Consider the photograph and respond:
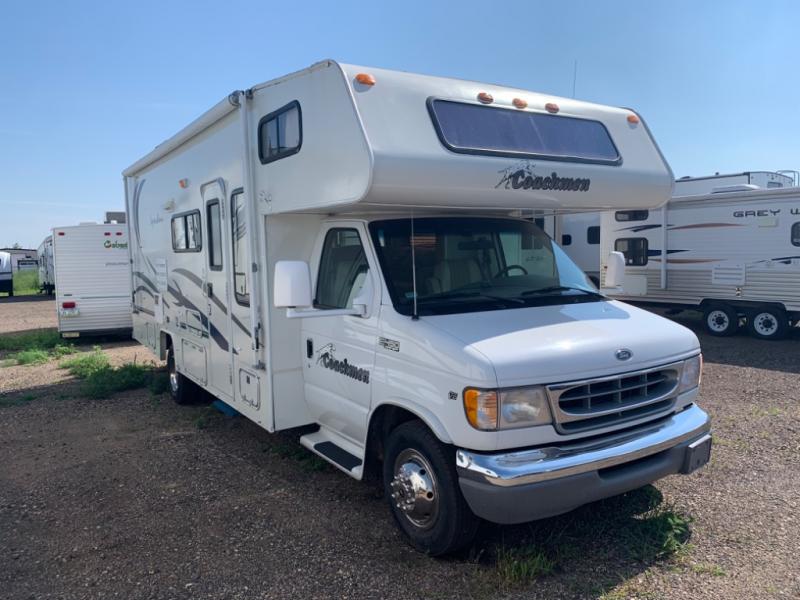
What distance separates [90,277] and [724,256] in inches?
506

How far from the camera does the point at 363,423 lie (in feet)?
14.3

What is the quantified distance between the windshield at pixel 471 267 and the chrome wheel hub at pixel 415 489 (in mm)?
927

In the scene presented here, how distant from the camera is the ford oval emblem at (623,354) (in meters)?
3.73

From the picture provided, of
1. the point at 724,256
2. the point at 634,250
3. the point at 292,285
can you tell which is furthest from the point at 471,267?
the point at 634,250

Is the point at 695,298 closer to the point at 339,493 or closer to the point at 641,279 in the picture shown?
the point at 641,279

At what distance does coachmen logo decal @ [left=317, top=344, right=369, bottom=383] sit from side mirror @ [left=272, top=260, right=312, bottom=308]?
25.3 inches

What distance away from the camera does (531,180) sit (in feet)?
14.1

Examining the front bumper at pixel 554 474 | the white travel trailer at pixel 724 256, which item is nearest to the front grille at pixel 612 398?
the front bumper at pixel 554 474

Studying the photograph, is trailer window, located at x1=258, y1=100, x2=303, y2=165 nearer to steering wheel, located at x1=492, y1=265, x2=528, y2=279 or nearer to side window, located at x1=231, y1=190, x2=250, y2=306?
side window, located at x1=231, y1=190, x2=250, y2=306

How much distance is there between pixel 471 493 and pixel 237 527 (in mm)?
1938

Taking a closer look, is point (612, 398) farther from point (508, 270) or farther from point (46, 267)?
point (46, 267)

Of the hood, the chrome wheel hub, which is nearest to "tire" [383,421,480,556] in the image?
the chrome wheel hub

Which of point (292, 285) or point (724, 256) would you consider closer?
point (292, 285)

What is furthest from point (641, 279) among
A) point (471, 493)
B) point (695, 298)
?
point (471, 493)
